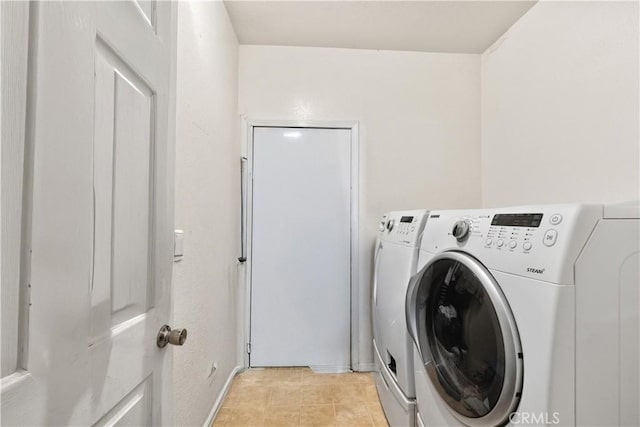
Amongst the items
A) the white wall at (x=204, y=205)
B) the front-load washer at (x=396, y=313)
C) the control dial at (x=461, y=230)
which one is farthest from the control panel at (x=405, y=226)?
the white wall at (x=204, y=205)

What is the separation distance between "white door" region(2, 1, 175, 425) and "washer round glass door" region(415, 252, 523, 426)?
0.90 meters

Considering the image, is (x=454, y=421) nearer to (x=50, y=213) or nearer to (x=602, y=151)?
(x=50, y=213)

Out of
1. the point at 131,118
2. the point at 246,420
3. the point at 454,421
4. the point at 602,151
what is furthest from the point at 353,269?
the point at 131,118

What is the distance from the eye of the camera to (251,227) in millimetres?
2271

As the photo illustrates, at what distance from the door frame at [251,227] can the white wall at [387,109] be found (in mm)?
46

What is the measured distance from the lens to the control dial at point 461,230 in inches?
39.8

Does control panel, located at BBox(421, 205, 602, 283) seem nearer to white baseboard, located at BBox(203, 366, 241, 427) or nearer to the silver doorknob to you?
the silver doorknob

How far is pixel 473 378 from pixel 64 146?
120cm

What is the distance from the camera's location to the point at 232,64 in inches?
82.4

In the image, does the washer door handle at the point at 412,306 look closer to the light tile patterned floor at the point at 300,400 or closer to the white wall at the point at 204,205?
the light tile patterned floor at the point at 300,400

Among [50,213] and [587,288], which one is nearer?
[50,213]

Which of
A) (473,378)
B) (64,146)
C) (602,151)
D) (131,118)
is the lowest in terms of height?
(473,378)

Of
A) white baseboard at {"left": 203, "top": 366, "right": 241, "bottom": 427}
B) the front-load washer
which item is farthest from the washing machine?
white baseboard at {"left": 203, "top": 366, "right": 241, "bottom": 427}

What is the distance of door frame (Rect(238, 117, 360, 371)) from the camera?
2.23 meters
